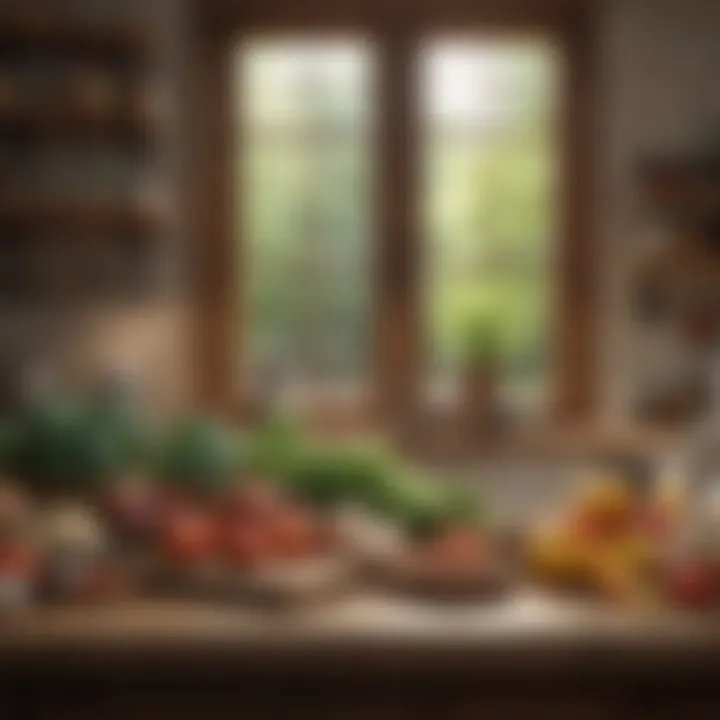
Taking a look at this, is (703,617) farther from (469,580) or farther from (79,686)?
(79,686)

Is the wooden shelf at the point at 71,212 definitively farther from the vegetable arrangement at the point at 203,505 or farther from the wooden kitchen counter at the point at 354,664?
the wooden kitchen counter at the point at 354,664

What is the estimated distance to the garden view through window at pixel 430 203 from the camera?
2.42m

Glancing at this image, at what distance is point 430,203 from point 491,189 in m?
0.09

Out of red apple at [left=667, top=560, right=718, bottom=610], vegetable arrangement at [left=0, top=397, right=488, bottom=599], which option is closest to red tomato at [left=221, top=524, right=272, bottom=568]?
vegetable arrangement at [left=0, top=397, right=488, bottom=599]

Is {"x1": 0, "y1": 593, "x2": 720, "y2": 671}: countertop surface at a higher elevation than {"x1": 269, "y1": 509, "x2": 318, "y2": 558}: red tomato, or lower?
lower

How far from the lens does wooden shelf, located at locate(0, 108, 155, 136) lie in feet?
8.03

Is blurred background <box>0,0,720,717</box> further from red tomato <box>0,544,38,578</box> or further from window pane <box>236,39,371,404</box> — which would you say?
red tomato <box>0,544,38,578</box>

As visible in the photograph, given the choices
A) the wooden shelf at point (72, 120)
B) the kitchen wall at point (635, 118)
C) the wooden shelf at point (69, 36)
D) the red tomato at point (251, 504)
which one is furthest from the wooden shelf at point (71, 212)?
the red tomato at point (251, 504)

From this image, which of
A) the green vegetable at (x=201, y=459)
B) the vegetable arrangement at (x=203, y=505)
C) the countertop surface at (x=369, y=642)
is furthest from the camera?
the green vegetable at (x=201, y=459)

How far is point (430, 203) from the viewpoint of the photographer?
2.45m

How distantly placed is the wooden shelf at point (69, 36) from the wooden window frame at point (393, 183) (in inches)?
3.5

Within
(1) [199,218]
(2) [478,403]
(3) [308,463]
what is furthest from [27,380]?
(3) [308,463]

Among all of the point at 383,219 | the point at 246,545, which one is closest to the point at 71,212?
the point at 383,219

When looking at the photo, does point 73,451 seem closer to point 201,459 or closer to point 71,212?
point 201,459
